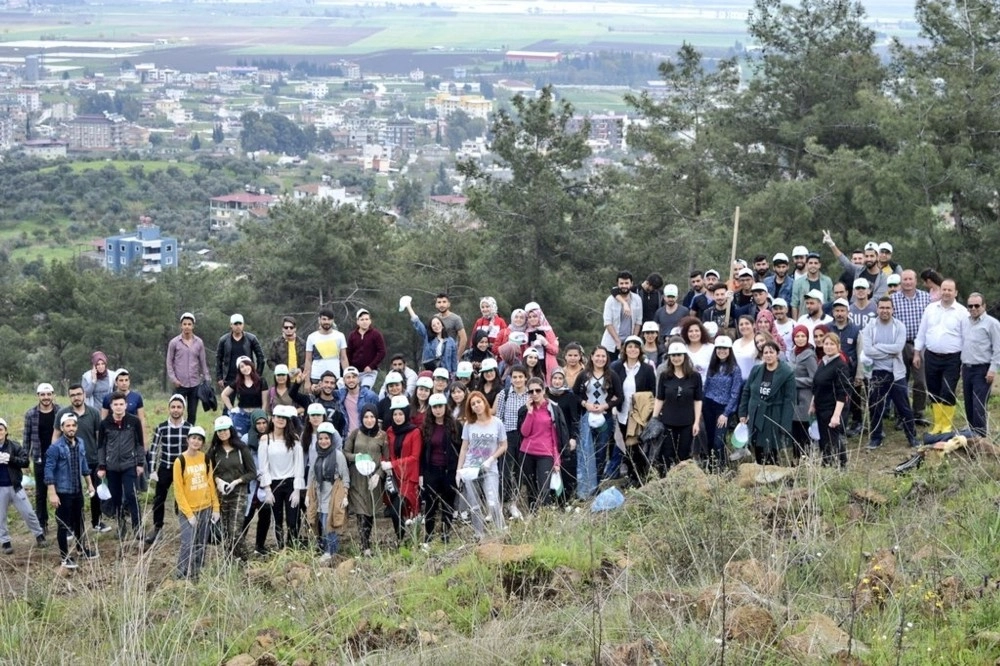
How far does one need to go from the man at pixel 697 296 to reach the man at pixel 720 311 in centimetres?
11

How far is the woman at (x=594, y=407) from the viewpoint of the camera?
11.2 metres

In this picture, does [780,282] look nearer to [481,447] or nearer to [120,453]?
[481,447]

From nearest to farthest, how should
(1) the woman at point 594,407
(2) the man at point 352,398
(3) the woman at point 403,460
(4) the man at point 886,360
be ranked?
(3) the woman at point 403,460
(1) the woman at point 594,407
(4) the man at point 886,360
(2) the man at point 352,398

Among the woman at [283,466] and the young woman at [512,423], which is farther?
the young woman at [512,423]

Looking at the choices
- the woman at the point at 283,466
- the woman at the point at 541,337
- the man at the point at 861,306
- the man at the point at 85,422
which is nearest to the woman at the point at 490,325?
the woman at the point at 541,337

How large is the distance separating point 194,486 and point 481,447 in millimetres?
2227

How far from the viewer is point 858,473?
959cm

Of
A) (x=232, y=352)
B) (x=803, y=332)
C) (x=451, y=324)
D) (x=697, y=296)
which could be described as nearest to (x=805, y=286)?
(x=697, y=296)

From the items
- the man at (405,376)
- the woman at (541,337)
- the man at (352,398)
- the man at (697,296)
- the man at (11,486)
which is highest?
the man at (697,296)

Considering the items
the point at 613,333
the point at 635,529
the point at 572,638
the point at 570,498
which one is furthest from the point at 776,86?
the point at 572,638

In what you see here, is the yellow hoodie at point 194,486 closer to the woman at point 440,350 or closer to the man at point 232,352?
the man at point 232,352

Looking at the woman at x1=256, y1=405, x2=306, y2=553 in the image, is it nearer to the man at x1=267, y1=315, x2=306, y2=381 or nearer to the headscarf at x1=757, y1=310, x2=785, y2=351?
the man at x1=267, y1=315, x2=306, y2=381

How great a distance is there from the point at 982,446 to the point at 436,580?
13.7ft

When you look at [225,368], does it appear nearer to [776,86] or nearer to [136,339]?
[776,86]
